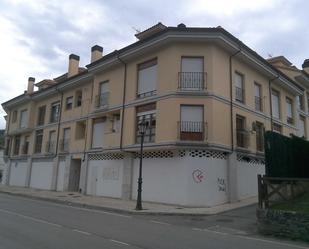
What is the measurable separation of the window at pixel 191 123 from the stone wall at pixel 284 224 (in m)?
8.69

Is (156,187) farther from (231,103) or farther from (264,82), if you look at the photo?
(264,82)

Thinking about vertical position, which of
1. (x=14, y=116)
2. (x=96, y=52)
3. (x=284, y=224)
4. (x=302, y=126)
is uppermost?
(x=96, y=52)

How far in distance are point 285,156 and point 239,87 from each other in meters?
7.74

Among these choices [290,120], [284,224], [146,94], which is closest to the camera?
[284,224]

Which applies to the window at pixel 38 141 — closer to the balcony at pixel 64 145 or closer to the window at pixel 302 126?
the balcony at pixel 64 145

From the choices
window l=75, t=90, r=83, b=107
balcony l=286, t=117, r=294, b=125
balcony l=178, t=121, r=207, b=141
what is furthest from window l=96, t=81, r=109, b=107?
balcony l=286, t=117, r=294, b=125

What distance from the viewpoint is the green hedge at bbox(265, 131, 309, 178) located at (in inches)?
634

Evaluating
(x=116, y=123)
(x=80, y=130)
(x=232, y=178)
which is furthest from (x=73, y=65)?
(x=232, y=178)

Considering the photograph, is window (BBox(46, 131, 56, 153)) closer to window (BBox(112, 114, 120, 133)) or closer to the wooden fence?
window (BBox(112, 114, 120, 133))

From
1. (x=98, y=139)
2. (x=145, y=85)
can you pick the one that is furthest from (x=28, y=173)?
(x=145, y=85)

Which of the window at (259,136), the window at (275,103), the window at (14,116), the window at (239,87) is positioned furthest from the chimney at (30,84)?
A: the window at (259,136)

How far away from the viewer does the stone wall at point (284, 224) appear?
11.1 meters

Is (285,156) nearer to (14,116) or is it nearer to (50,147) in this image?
(50,147)

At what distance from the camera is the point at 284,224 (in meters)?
11.6
